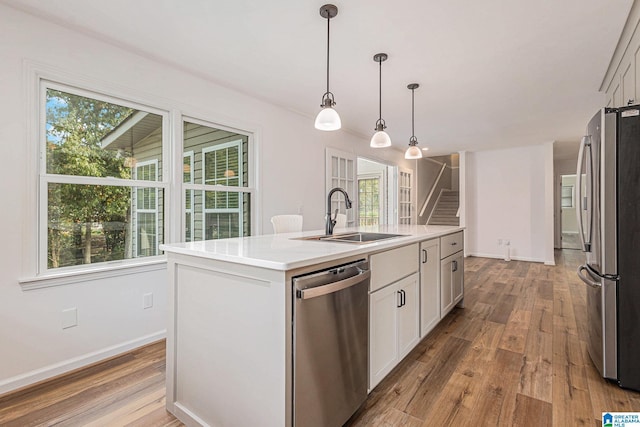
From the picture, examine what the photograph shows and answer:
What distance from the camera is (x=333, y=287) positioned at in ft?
4.71

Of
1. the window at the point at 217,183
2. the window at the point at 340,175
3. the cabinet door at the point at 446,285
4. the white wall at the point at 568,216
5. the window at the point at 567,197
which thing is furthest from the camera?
the window at the point at 567,197

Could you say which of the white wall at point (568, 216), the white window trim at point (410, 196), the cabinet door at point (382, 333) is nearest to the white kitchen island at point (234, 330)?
the cabinet door at point (382, 333)

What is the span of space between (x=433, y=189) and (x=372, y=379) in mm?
8410

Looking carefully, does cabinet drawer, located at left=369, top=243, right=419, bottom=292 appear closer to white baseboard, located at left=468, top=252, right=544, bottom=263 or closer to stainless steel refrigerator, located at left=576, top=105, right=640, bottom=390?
stainless steel refrigerator, located at left=576, top=105, right=640, bottom=390

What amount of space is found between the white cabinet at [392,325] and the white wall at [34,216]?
1969mm

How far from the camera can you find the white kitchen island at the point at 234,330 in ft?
4.17

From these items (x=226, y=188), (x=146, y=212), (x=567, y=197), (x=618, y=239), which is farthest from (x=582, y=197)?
(x=567, y=197)

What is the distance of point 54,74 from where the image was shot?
85.8 inches

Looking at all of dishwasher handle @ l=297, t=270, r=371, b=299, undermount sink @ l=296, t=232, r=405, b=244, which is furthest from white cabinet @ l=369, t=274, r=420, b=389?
undermount sink @ l=296, t=232, r=405, b=244

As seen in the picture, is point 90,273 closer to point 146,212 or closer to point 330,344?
point 146,212

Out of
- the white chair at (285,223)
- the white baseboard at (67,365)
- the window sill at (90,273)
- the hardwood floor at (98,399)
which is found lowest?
the hardwood floor at (98,399)

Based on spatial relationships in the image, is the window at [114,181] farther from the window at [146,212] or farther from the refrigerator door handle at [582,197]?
the refrigerator door handle at [582,197]

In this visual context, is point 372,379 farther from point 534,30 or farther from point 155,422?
point 534,30

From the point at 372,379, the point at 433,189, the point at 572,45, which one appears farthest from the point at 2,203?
the point at 433,189
